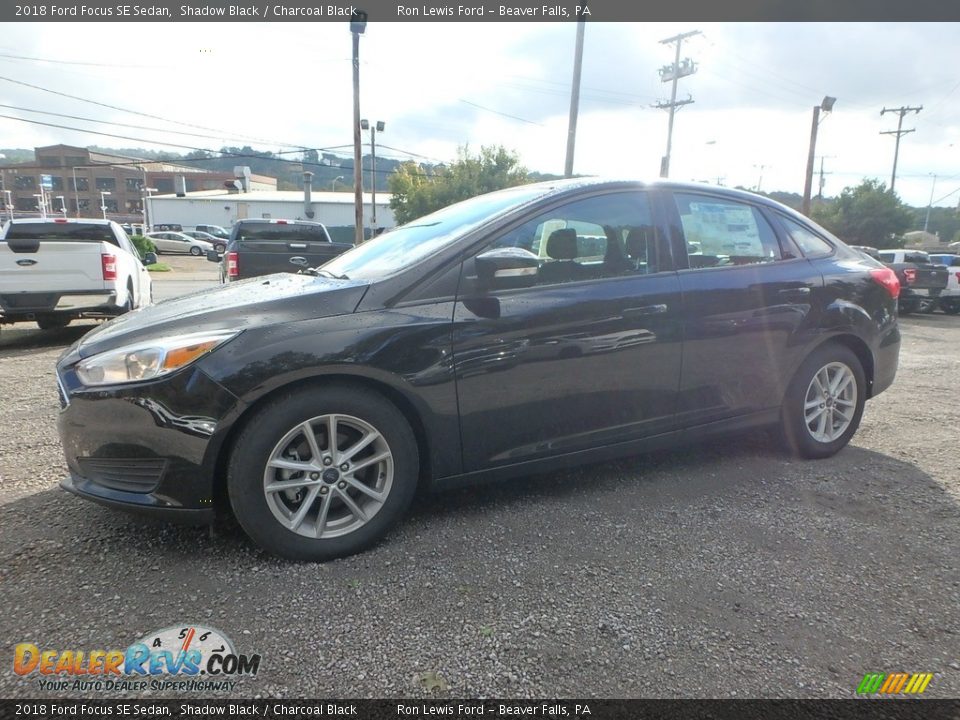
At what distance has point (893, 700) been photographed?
6.18ft

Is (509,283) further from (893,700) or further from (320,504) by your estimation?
(893,700)

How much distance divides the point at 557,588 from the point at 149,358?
6.19 feet

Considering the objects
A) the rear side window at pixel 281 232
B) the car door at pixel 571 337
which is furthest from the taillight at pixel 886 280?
the rear side window at pixel 281 232

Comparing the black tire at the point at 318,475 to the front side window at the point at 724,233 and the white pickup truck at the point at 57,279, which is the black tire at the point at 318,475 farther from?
the white pickup truck at the point at 57,279

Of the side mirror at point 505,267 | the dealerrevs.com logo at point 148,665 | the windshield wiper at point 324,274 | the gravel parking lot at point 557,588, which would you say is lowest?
the dealerrevs.com logo at point 148,665

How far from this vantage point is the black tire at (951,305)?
48.4ft

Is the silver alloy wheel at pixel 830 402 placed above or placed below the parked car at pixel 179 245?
below

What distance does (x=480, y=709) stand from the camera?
5.90ft

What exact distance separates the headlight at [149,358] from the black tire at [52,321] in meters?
6.21

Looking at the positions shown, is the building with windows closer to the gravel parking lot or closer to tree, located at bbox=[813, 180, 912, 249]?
tree, located at bbox=[813, 180, 912, 249]

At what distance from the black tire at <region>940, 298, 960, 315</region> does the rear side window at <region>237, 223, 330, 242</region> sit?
1501cm

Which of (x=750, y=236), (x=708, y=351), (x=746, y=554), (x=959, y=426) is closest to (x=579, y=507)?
(x=746, y=554)

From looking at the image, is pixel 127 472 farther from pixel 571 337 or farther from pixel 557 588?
pixel 571 337

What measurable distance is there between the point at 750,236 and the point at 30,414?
5279mm
